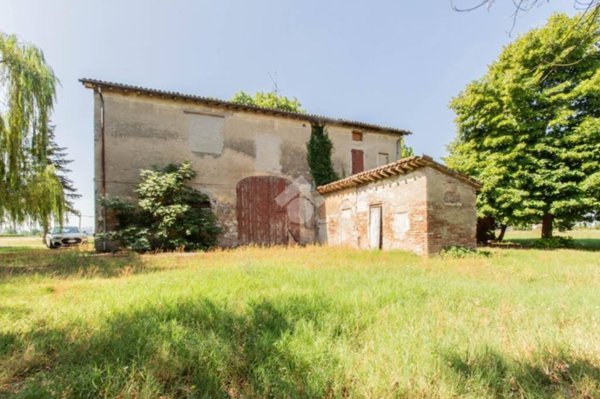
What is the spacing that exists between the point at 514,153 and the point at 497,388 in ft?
47.9

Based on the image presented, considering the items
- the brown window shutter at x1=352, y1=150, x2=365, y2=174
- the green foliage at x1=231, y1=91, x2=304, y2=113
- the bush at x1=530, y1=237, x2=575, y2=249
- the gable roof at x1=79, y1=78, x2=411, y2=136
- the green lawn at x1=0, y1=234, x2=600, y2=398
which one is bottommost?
the bush at x1=530, y1=237, x2=575, y2=249

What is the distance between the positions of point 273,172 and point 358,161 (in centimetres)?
532

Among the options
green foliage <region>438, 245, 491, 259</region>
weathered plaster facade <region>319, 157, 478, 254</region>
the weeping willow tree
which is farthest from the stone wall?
green foliage <region>438, 245, 491, 259</region>

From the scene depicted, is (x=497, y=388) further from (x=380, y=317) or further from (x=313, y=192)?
(x=313, y=192)

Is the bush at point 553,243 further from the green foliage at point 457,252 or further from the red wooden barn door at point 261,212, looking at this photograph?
the red wooden barn door at point 261,212

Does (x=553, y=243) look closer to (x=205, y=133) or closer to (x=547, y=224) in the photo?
(x=547, y=224)

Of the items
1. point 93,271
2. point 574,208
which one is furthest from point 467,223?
point 93,271

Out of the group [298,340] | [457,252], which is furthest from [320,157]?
[298,340]

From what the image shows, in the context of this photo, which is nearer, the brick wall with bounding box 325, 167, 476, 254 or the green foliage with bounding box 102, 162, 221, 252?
the brick wall with bounding box 325, 167, 476, 254

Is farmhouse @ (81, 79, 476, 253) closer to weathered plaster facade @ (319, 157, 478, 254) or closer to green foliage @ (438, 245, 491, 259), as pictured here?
weathered plaster facade @ (319, 157, 478, 254)

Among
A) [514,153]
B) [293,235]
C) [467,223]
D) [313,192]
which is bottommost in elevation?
[293,235]

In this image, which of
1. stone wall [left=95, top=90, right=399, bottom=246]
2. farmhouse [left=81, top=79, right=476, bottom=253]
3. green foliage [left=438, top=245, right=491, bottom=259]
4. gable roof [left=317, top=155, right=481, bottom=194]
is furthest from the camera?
stone wall [left=95, top=90, right=399, bottom=246]

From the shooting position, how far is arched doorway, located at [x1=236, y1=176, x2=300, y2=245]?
13.3 m

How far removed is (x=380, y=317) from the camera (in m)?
3.04
